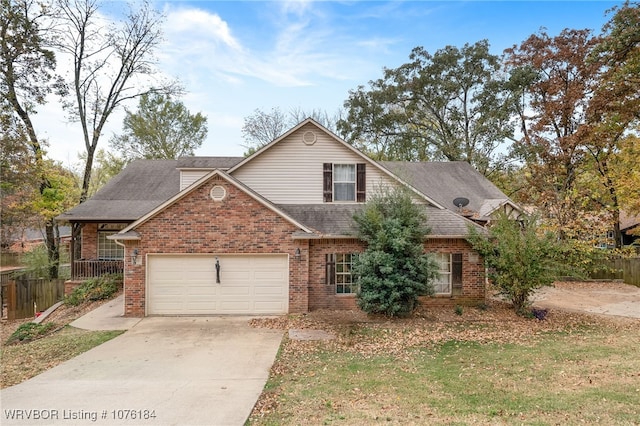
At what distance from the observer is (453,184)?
1847 cm

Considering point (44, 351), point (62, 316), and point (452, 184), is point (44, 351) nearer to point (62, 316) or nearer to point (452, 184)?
point (62, 316)

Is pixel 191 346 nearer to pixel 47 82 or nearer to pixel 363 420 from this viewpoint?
pixel 363 420

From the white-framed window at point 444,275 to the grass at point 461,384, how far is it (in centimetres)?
340

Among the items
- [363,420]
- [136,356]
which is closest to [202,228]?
[136,356]

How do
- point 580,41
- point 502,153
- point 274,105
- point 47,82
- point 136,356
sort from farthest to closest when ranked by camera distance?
point 274,105 → point 502,153 → point 580,41 → point 47,82 → point 136,356

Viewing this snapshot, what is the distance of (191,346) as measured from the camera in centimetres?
846

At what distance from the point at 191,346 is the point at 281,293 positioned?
3.48m

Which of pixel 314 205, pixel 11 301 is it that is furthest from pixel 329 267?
pixel 11 301

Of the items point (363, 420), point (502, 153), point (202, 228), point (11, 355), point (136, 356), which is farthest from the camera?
point (502, 153)

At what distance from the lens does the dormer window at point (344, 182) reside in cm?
1319

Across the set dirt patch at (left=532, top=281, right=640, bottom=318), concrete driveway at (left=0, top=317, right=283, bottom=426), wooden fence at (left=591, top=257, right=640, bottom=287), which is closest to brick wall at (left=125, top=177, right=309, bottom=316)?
concrete driveway at (left=0, top=317, right=283, bottom=426)

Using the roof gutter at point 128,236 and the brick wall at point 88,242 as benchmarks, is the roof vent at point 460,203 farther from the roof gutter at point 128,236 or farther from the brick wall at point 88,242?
the brick wall at point 88,242

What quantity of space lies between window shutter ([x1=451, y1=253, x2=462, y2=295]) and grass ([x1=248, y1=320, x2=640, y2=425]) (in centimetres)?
328

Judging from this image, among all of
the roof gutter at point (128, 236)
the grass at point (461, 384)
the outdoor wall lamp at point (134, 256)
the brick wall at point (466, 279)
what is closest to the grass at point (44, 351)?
the outdoor wall lamp at point (134, 256)
